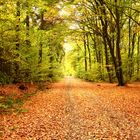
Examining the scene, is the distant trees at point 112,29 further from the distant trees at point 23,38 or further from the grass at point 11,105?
the grass at point 11,105

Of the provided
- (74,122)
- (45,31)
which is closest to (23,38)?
Result: (74,122)

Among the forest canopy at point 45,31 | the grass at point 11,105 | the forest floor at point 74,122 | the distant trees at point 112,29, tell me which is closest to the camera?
the forest floor at point 74,122

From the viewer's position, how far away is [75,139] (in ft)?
28.2

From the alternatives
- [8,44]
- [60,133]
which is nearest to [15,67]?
[8,44]

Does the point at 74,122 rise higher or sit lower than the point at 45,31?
lower

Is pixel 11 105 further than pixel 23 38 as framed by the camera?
No

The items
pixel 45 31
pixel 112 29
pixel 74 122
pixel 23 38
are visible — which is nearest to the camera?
pixel 74 122

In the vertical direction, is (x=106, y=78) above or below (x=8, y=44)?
below

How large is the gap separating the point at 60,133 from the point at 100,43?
1319 inches

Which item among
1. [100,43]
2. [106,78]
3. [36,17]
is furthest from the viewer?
[100,43]

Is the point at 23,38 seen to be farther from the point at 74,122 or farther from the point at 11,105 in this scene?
the point at 74,122

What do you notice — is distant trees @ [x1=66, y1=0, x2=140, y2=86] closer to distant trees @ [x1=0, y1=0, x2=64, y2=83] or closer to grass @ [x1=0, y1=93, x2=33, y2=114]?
distant trees @ [x1=0, y1=0, x2=64, y2=83]

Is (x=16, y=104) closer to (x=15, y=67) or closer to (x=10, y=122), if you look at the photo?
(x=10, y=122)

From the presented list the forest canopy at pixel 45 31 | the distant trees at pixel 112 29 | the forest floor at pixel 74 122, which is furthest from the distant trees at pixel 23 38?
the forest floor at pixel 74 122
